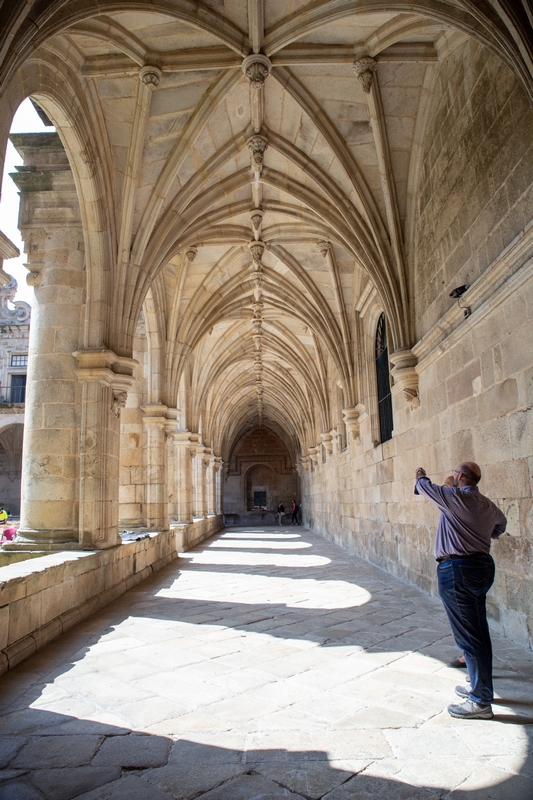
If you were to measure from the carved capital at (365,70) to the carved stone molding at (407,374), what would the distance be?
3.06 meters

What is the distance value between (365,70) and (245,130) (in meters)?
2.08

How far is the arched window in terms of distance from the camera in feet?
30.6

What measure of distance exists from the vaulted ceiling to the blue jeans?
3141 millimetres

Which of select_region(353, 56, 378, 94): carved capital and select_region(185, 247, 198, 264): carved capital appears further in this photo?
select_region(185, 247, 198, 264): carved capital

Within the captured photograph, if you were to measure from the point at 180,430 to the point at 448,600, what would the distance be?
11.8 meters

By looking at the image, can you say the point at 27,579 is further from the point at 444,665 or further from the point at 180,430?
the point at 180,430

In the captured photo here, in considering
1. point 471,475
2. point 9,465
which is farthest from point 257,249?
point 9,465

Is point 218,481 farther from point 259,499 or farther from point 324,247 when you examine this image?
point 324,247

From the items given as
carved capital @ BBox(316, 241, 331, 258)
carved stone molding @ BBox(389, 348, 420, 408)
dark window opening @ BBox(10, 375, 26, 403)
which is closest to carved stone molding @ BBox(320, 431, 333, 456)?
carved capital @ BBox(316, 241, 331, 258)

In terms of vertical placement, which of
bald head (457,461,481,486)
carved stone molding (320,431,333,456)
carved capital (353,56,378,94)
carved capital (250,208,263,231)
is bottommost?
bald head (457,461,481,486)

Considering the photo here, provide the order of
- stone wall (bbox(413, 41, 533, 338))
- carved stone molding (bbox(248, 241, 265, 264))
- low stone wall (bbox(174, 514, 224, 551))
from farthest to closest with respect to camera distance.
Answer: low stone wall (bbox(174, 514, 224, 551)) < carved stone molding (bbox(248, 241, 265, 264)) < stone wall (bbox(413, 41, 533, 338))

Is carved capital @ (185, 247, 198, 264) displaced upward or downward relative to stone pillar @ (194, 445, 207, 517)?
upward

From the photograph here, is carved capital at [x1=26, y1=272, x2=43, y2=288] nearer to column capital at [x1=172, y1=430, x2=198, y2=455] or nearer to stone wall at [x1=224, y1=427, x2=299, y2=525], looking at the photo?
column capital at [x1=172, y1=430, x2=198, y2=455]

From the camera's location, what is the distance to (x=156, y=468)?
10086 mm
